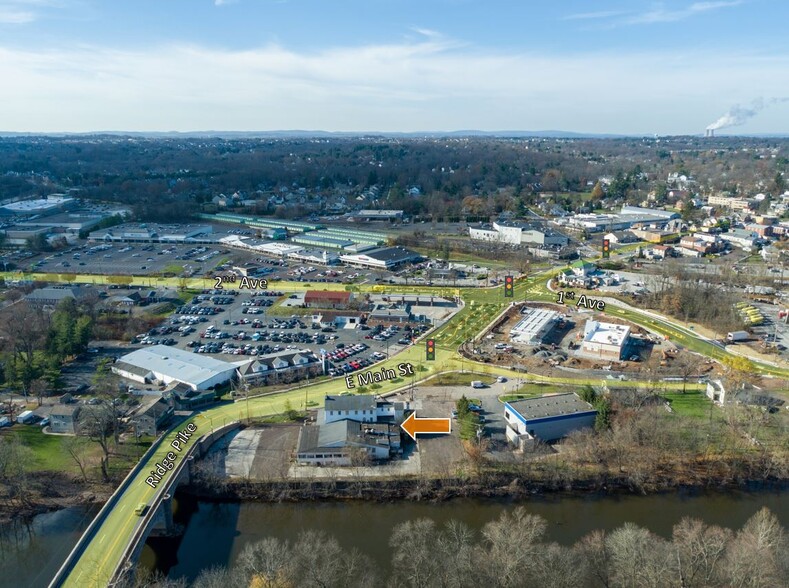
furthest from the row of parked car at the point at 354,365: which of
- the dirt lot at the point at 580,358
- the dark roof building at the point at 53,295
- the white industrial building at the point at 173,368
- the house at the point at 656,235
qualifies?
the house at the point at 656,235


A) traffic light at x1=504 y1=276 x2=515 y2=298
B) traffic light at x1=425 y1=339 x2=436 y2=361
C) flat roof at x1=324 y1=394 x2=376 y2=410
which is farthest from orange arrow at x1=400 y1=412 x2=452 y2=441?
traffic light at x1=504 y1=276 x2=515 y2=298

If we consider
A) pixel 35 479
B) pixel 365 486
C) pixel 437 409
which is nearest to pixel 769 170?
pixel 437 409

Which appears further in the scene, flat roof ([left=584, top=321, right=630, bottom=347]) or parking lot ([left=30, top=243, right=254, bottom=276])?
parking lot ([left=30, top=243, right=254, bottom=276])

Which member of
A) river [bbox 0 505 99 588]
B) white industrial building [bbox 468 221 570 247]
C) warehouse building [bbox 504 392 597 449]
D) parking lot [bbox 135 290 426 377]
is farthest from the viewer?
white industrial building [bbox 468 221 570 247]

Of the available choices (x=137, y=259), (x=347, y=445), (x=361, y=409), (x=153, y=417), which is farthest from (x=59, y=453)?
(x=137, y=259)

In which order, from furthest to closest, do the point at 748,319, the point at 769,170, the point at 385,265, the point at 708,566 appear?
the point at 769,170 → the point at 385,265 → the point at 748,319 → the point at 708,566

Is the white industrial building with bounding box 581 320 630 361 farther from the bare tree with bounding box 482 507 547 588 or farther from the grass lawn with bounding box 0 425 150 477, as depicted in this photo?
the grass lawn with bounding box 0 425 150 477

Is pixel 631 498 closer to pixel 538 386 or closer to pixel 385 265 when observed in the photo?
pixel 538 386
